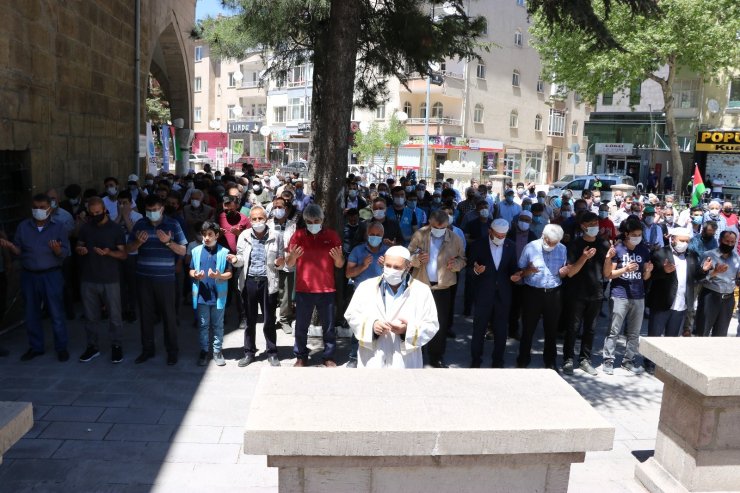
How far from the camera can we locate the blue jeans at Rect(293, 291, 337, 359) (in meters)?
6.97

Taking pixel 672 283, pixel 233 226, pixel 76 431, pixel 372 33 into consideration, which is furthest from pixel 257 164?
pixel 76 431

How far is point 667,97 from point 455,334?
23878 millimetres

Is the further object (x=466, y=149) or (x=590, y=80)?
(x=466, y=149)

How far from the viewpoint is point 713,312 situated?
7.72 meters

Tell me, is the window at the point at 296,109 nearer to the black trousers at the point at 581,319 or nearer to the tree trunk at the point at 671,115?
the tree trunk at the point at 671,115

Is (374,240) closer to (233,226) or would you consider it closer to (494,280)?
(494,280)

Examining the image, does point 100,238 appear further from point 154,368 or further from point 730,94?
point 730,94

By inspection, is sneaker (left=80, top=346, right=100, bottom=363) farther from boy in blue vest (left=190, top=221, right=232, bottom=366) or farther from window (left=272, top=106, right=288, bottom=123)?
window (left=272, top=106, right=288, bottom=123)

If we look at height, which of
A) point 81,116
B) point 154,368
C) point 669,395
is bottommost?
point 154,368

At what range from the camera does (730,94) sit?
32.7 m

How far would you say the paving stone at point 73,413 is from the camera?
557 centimetres

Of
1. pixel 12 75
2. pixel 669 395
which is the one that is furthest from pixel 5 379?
pixel 669 395

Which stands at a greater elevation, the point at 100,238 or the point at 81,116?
the point at 81,116

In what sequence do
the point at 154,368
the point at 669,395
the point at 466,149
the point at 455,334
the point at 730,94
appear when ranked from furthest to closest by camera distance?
the point at 466,149 → the point at 730,94 → the point at 455,334 → the point at 154,368 → the point at 669,395
